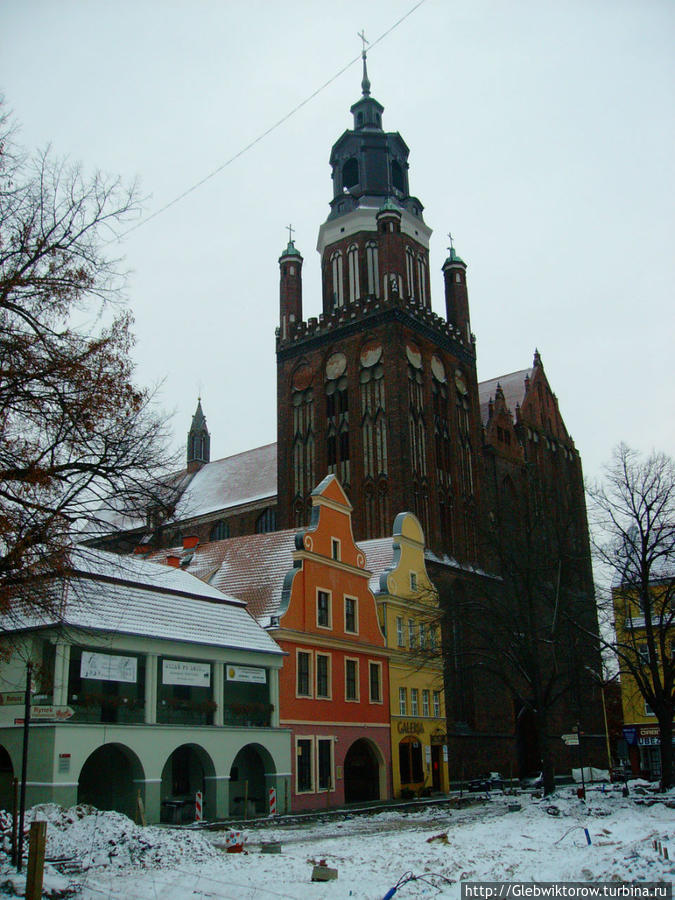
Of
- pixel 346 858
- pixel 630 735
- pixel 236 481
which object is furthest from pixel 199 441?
pixel 346 858

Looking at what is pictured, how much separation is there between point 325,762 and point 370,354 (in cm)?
3044

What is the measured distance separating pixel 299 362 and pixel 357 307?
564 cm

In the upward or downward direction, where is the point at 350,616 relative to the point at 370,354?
downward

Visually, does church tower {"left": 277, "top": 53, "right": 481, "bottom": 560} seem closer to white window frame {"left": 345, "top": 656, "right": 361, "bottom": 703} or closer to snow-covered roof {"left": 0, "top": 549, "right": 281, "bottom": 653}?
white window frame {"left": 345, "top": 656, "right": 361, "bottom": 703}

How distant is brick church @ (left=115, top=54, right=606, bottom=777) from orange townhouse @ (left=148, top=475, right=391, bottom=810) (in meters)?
6.84

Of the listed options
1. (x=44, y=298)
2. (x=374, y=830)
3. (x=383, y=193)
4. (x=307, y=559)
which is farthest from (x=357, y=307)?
(x=44, y=298)

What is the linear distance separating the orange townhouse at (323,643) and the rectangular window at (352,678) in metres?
0.04

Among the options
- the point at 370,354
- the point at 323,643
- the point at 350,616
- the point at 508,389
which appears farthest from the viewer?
the point at 508,389

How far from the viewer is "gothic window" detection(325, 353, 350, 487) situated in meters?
56.4

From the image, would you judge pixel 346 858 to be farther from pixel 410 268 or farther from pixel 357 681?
pixel 410 268

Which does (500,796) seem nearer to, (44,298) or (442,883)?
(442,883)

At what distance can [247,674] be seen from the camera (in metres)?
29.6

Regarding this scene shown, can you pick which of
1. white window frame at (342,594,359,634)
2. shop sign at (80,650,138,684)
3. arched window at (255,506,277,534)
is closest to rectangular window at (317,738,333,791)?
white window frame at (342,594,359,634)

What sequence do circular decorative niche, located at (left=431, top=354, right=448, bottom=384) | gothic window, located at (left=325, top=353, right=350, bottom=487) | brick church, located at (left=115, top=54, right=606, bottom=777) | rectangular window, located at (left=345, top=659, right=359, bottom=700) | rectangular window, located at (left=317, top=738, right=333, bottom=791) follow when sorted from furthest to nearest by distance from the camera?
circular decorative niche, located at (left=431, top=354, right=448, bottom=384) → gothic window, located at (left=325, top=353, right=350, bottom=487) → brick church, located at (left=115, top=54, right=606, bottom=777) → rectangular window, located at (left=345, top=659, right=359, bottom=700) → rectangular window, located at (left=317, top=738, right=333, bottom=791)
